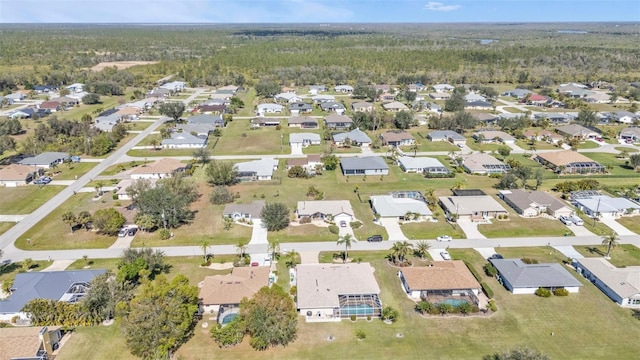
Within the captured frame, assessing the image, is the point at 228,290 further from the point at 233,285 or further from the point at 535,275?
the point at 535,275

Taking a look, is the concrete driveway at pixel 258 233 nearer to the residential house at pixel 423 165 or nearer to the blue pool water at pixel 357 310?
the blue pool water at pixel 357 310

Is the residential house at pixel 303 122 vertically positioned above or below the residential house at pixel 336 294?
above

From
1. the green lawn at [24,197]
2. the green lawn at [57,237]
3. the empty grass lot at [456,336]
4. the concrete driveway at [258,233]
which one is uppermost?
the green lawn at [24,197]

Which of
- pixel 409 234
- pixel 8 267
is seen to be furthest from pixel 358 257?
pixel 8 267

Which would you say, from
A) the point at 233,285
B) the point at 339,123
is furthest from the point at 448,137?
the point at 233,285

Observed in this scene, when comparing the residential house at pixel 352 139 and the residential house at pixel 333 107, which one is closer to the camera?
the residential house at pixel 352 139

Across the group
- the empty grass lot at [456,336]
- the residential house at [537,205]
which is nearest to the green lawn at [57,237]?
the empty grass lot at [456,336]
